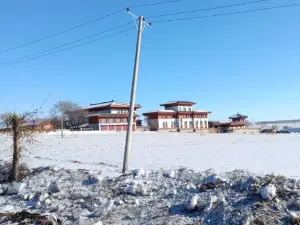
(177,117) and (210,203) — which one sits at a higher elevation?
(177,117)

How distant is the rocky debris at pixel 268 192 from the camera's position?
5.10 metres

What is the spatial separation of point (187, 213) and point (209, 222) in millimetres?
555

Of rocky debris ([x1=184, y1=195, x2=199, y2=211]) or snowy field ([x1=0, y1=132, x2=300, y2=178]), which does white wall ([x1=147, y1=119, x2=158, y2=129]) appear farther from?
rocky debris ([x1=184, y1=195, x2=199, y2=211])

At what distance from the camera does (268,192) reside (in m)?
5.12

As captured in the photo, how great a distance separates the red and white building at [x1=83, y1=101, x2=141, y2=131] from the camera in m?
60.0

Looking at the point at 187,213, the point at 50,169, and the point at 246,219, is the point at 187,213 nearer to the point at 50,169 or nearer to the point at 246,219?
the point at 246,219

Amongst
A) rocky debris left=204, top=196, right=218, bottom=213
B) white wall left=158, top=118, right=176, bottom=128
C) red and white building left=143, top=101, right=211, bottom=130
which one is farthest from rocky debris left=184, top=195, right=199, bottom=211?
white wall left=158, top=118, right=176, bottom=128

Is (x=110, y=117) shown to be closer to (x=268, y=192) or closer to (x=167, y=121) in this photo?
(x=167, y=121)

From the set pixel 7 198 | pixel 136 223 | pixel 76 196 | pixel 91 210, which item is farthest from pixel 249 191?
pixel 7 198

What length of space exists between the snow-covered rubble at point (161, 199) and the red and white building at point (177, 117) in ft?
200

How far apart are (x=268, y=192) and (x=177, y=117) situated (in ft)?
224

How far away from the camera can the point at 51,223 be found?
5516 millimetres

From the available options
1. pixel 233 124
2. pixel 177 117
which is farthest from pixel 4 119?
pixel 233 124

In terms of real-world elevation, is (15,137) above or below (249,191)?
above
